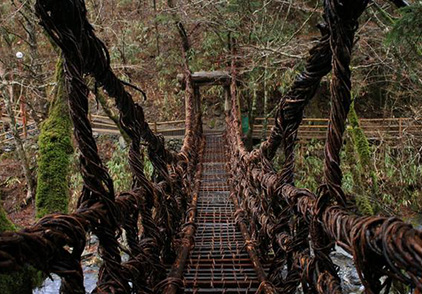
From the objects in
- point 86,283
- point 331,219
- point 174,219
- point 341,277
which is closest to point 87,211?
point 331,219

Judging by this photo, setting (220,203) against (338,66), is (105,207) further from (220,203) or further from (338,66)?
(220,203)

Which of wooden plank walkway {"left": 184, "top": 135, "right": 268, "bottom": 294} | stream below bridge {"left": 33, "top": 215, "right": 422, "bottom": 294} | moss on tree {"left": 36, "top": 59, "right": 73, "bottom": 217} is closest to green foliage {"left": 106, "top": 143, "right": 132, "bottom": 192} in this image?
stream below bridge {"left": 33, "top": 215, "right": 422, "bottom": 294}

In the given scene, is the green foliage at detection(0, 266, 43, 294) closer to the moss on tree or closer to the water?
the moss on tree

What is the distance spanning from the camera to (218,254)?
7.59 feet

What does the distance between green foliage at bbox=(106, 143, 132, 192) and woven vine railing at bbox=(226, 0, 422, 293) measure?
5792mm

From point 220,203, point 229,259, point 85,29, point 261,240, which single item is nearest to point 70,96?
point 85,29

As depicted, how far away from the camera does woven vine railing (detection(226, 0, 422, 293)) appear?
576 millimetres

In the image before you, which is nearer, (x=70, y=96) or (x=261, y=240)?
(x=70, y=96)

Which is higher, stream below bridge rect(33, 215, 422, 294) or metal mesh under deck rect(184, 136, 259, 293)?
metal mesh under deck rect(184, 136, 259, 293)

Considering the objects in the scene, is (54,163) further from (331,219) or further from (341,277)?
(331,219)

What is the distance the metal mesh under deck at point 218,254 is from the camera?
179cm

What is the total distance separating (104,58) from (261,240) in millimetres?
1328

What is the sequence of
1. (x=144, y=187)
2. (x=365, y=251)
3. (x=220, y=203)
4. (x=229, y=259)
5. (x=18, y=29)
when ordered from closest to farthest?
1. (x=365, y=251)
2. (x=144, y=187)
3. (x=229, y=259)
4. (x=220, y=203)
5. (x=18, y=29)

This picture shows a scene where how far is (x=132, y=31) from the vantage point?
40.4 feet
